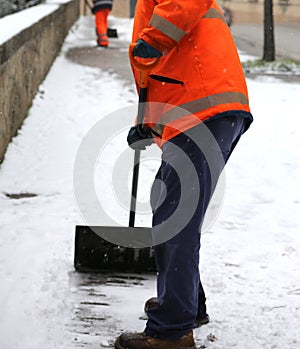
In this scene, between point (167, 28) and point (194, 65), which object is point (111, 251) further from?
point (167, 28)

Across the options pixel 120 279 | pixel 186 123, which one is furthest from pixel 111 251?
pixel 186 123

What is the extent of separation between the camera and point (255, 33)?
2161cm

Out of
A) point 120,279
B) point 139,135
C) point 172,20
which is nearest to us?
point 172,20

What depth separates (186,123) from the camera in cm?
293

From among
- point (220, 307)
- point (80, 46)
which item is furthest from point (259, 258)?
point (80, 46)

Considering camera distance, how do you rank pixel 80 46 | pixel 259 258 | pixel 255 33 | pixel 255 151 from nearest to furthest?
pixel 259 258
pixel 255 151
pixel 80 46
pixel 255 33

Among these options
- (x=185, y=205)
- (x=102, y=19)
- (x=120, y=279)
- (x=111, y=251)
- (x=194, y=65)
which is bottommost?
(x=102, y=19)

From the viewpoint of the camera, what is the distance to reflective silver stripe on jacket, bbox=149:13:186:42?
2768 millimetres

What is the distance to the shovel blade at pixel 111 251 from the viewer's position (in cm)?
388

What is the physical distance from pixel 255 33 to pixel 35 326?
19.3 meters

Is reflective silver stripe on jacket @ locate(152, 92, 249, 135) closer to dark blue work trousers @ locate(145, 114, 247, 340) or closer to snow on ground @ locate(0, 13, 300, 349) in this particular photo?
dark blue work trousers @ locate(145, 114, 247, 340)

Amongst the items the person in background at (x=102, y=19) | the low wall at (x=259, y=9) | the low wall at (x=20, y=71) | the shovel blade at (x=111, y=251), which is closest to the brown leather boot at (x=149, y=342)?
the shovel blade at (x=111, y=251)

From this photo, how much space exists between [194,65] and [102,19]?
1141cm

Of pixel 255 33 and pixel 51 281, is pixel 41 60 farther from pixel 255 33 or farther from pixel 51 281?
pixel 255 33
